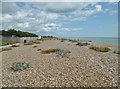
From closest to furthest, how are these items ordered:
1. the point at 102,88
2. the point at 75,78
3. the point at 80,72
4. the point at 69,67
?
the point at 102,88, the point at 75,78, the point at 80,72, the point at 69,67

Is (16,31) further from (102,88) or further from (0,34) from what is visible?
(102,88)

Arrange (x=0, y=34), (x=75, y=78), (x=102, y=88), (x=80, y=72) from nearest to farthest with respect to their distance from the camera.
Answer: (x=102, y=88) < (x=75, y=78) < (x=80, y=72) < (x=0, y=34)

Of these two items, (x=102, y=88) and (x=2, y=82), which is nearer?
(x=102, y=88)

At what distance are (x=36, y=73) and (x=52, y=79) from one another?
156 cm

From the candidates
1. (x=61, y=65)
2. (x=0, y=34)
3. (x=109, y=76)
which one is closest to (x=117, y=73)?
(x=109, y=76)

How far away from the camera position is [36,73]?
1098 cm

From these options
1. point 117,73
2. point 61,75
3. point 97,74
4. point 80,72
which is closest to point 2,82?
point 61,75

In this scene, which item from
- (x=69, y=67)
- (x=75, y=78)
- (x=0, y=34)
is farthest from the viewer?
(x=0, y=34)

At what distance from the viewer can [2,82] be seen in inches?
387

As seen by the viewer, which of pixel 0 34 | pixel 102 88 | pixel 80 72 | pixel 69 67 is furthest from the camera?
pixel 0 34

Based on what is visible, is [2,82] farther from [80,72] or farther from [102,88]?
[102,88]

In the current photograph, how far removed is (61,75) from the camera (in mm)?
10258

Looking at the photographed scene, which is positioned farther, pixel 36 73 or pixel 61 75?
pixel 36 73

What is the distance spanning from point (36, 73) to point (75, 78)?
7.65ft
